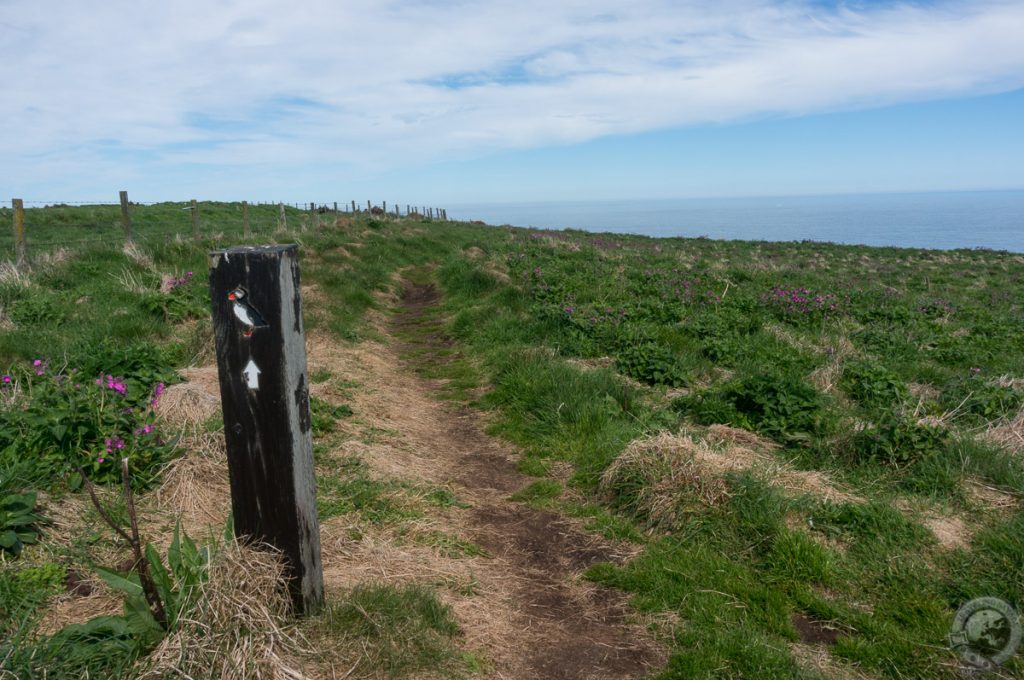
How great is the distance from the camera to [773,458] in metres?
5.41

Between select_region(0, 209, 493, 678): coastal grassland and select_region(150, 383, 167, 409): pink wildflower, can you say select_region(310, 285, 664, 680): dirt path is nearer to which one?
select_region(0, 209, 493, 678): coastal grassland

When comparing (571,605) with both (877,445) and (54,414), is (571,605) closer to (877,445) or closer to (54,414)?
(877,445)

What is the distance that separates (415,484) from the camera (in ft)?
17.3

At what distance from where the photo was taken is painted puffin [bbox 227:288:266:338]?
9.16ft

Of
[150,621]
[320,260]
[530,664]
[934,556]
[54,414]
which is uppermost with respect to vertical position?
[320,260]

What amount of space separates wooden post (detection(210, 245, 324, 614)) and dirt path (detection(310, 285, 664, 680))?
81cm

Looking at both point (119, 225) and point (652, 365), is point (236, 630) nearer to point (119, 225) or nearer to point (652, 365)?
point (652, 365)

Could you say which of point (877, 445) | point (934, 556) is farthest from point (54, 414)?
point (877, 445)

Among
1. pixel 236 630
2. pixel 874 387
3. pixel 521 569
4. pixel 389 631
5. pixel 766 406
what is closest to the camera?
pixel 236 630

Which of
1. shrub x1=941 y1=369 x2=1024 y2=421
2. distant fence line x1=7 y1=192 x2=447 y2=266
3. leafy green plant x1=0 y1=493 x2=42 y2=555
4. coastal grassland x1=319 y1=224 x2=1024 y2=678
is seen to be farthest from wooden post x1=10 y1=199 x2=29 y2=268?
shrub x1=941 y1=369 x2=1024 y2=421

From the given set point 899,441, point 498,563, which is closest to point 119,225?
point 498,563

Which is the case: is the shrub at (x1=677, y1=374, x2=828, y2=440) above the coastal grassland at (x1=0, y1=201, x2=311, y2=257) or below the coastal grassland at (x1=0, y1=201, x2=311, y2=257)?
below

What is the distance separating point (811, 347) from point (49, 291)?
36.2 feet

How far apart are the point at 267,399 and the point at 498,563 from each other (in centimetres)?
218
